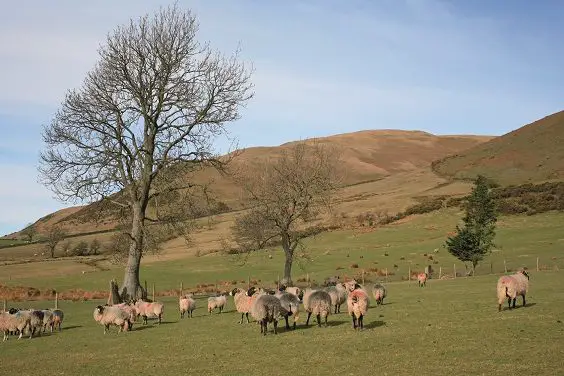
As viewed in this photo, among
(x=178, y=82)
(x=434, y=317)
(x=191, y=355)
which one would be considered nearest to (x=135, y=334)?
(x=191, y=355)

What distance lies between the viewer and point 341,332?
19203 millimetres

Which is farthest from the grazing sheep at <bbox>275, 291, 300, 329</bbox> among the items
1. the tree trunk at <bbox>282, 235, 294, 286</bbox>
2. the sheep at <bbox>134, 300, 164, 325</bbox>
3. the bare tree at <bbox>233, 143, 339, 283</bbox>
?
the bare tree at <bbox>233, 143, 339, 283</bbox>

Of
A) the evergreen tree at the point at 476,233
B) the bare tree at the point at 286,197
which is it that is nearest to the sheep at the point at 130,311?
the bare tree at the point at 286,197

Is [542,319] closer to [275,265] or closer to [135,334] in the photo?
[135,334]

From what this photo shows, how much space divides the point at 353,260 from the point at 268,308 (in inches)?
1897

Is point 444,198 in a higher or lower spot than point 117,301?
higher

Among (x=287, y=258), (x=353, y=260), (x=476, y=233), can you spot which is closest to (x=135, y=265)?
(x=287, y=258)

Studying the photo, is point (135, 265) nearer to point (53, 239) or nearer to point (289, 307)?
point (289, 307)

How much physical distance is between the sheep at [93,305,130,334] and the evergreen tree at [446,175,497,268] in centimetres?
3757

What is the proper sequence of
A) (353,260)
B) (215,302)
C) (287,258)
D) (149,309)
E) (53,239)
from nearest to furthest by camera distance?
(149,309) → (215,302) → (287,258) → (353,260) → (53,239)

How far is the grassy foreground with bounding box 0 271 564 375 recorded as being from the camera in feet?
45.0

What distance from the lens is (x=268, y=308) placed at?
20.4 metres

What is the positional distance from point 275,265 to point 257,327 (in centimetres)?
4712

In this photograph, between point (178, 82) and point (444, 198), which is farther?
point (444, 198)
